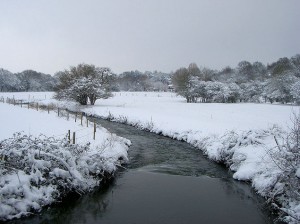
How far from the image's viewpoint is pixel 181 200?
11727 mm

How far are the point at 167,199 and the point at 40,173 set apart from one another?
4914mm

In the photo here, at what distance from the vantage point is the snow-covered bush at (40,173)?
9805 mm

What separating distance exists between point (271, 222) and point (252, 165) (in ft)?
16.0

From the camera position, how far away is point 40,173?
10.9 metres

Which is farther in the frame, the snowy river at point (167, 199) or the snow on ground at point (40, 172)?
the snowy river at point (167, 199)

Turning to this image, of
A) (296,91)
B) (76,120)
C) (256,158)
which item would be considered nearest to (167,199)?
(256,158)

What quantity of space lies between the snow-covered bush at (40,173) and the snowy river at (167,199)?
0.44m

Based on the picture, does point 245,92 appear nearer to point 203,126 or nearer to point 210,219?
point 203,126

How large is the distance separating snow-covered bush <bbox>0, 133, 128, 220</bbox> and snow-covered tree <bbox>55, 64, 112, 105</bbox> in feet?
131

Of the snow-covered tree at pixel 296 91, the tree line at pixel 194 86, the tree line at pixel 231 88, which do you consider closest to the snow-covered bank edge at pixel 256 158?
the tree line at pixel 194 86

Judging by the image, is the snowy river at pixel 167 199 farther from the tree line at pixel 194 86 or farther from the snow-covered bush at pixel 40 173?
the tree line at pixel 194 86

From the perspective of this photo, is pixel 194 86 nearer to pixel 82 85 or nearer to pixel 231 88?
pixel 231 88

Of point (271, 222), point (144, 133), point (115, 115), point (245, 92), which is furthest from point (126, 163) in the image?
point (245, 92)

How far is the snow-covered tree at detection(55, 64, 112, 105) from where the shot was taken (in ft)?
171
